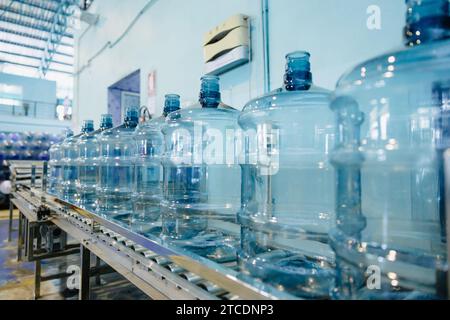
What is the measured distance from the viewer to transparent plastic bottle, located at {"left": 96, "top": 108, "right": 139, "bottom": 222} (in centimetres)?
162

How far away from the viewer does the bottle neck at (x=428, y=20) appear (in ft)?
1.68

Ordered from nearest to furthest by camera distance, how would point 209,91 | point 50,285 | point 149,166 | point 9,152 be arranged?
point 209,91 < point 149,166 < point 50,285 < point 9,152

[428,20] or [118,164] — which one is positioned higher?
[428,20]

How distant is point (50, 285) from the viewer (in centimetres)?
251

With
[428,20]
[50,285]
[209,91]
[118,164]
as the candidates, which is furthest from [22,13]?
[428,20]

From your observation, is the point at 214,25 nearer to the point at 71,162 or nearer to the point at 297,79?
the point at 297,79

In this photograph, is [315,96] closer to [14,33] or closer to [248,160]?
[248,160]

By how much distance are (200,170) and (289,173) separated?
485 millimetres

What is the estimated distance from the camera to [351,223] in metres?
0.65

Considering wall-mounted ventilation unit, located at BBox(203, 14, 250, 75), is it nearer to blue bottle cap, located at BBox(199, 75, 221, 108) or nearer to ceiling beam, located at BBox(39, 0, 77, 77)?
blue bottle cap, located at BBox(199, 75, 221, 108)

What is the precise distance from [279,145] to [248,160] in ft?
0.39

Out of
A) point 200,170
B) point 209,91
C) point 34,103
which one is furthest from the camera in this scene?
point 34,103

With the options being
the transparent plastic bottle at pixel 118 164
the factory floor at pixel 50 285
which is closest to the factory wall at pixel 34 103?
the factory floor at pixel 50 285
